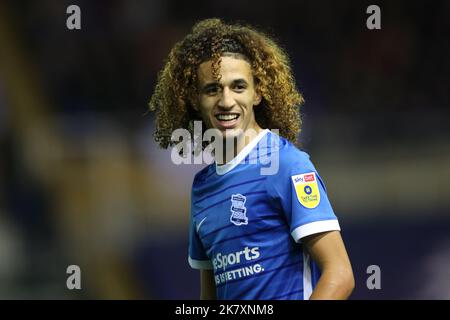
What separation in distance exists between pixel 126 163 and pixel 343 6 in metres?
1.87

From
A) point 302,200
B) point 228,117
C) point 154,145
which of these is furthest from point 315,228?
point 154,145

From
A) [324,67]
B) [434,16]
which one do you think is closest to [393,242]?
[324,67]

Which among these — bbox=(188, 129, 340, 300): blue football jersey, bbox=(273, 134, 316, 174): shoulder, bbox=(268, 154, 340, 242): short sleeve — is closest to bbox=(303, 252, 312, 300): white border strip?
bbox=(188, 129, 340, 300): blue football jersey

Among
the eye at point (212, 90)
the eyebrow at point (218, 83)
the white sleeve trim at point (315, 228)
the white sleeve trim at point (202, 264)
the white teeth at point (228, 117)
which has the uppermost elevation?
the eyebrow at point (218, 83)

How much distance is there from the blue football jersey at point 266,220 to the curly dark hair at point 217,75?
0.79 ft

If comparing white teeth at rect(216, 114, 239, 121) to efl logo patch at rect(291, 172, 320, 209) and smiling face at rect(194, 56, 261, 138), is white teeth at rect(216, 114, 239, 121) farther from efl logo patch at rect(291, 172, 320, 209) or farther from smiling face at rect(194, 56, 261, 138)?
efl logo patch at rect(291, 172, 320, 209)

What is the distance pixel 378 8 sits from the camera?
6039 mm

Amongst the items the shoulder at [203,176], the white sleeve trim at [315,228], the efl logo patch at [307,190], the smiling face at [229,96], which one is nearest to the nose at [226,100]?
the smiling face at [229,96]

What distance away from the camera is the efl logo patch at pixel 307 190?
250cm

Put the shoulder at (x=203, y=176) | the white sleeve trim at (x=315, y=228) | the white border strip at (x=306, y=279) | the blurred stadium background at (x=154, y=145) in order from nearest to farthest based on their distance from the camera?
the white sleeve trim at (x=315, y=228)
the white border strip at (x=306, y=279)
the shoulder at (x=203, y=176)
the blurred stadium background at (x=154, y=145)

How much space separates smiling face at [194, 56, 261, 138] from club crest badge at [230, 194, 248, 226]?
0.23 meters

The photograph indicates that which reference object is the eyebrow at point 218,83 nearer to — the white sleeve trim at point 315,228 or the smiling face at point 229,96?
the smiling face at point 229,96

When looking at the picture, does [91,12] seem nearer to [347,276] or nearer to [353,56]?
[353,56]

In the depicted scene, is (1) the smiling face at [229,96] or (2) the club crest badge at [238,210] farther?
(1) the smiling face at [229,96]
